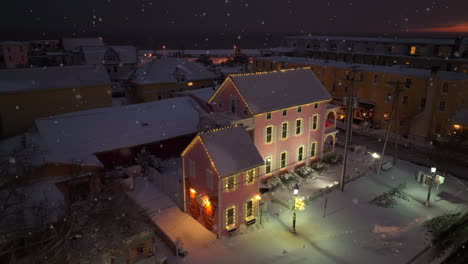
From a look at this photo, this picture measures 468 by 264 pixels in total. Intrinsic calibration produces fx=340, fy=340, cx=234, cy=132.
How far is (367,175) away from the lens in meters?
29.5

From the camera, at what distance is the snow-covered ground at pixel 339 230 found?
63.4 feet

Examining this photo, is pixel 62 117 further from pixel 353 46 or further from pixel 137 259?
pixel 353 46

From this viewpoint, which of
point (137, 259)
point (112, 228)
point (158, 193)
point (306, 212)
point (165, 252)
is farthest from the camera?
point (158, 193)

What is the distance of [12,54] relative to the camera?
3305 inches

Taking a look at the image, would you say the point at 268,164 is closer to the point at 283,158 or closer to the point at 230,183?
the point at 283,158

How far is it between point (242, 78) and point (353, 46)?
48.9 m

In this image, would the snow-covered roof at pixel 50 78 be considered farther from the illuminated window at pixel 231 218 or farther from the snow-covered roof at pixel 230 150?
the illuminated window at pixel 231 218

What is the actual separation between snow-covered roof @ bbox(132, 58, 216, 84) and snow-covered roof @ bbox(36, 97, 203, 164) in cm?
1408

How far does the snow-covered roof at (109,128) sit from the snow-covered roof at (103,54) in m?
36.7

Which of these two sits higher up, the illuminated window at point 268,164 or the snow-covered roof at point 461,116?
the snow-covered roof at point 461,116

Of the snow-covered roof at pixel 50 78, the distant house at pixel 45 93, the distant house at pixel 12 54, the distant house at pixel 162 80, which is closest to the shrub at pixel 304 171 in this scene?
the distant house at pixel 162 80

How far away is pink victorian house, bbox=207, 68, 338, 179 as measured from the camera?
26203 millimetres

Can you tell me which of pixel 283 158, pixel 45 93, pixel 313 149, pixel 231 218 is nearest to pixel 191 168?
pixel 231 218

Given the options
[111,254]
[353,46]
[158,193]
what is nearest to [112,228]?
[111,254]
